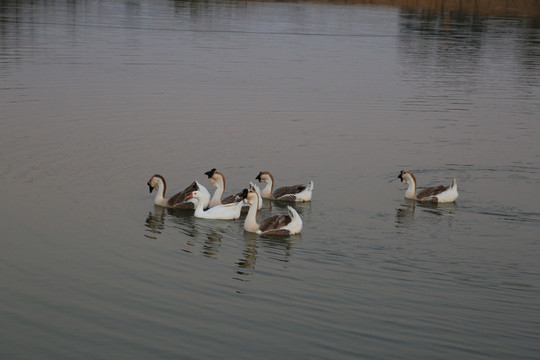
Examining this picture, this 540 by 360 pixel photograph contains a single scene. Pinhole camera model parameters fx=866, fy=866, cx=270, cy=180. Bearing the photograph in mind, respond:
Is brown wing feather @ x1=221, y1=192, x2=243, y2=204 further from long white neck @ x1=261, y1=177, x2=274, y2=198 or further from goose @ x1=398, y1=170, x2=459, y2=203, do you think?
goose @ x1=398, y1=170, x2=459, y2=203

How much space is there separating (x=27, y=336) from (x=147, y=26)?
3999cm

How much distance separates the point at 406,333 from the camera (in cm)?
1047

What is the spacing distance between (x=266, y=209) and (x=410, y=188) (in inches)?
114

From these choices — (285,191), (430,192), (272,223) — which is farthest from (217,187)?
(430,192)

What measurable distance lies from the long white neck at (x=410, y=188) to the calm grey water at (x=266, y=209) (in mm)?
275

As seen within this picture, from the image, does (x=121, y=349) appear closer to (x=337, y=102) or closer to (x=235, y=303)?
(x=235, y=303)

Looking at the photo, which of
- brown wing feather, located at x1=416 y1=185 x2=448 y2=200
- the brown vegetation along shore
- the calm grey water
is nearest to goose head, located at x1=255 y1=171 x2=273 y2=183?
the calm grey water

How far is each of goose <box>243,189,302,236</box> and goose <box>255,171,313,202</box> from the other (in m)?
1.32

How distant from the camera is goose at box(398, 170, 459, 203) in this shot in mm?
16609

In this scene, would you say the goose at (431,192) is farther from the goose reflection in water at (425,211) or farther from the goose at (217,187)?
the goose at (217,187)

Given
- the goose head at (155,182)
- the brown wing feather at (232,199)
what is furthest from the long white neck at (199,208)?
the goose head at (155,182)

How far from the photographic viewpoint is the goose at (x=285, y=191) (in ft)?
53.8

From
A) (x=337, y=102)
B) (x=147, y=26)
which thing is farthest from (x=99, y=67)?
(x=147, y=26)

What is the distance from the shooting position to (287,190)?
1675 centimetres
